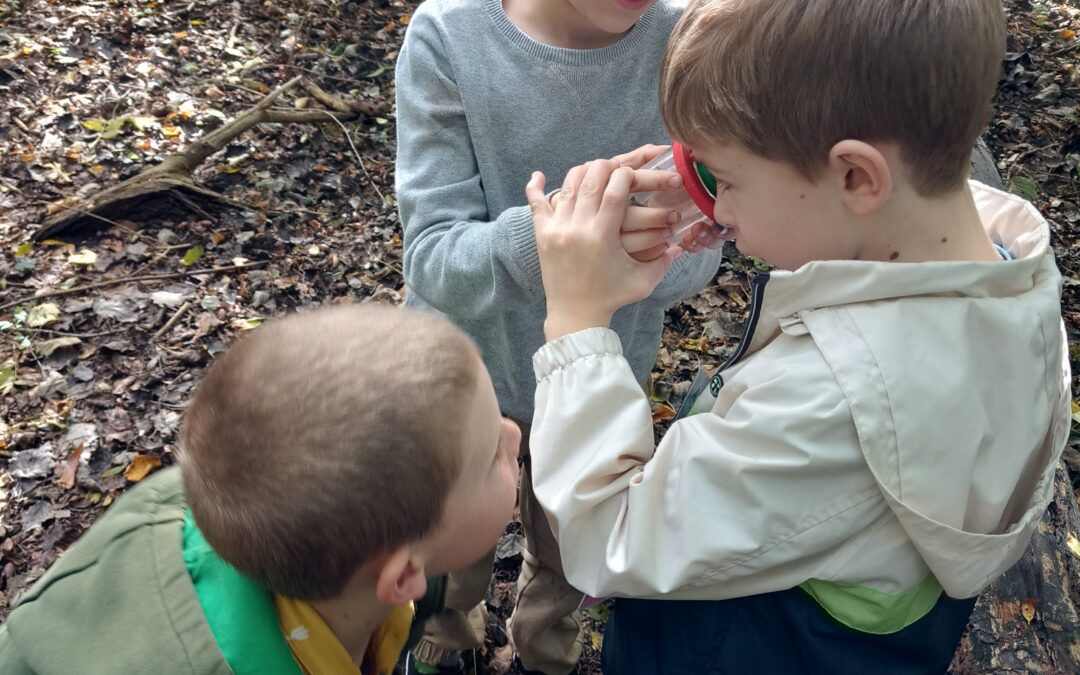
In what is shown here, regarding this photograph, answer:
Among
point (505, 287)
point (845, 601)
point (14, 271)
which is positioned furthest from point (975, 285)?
point (14, 271)

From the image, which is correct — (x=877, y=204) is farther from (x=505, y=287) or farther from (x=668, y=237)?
(x=505, y=287)

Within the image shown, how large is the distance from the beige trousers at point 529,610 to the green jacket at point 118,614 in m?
1.25

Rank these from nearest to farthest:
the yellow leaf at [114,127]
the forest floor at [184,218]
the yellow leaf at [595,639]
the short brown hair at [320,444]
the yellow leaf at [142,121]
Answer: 1. the short brown hair at [320,444]
2. the yellow leaf at [595,639]
3. the forest floor at [184,218]
4. the yellow leaf at [114,127]
5. the yellow leaf at [142,121]

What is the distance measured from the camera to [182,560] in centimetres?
140

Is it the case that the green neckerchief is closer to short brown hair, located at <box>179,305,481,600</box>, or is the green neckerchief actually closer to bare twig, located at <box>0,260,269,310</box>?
short brown hair, located at <box>179,305,481,600</box>

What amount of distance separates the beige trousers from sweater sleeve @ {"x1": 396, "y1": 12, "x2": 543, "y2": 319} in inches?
25.6

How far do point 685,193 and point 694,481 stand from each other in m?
0.74

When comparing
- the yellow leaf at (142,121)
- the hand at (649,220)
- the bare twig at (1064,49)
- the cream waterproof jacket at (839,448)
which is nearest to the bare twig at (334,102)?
the yellow leaf at (142,121)

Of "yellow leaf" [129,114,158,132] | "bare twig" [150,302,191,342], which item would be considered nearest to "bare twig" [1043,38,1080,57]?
"bare twig" [150,302,191,342]

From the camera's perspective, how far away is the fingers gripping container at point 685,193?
1.66 m

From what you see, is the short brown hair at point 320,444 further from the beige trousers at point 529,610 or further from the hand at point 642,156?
the beige trousers at point 529,610

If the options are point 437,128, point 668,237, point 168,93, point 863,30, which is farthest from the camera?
point 168,93

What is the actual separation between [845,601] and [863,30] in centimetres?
106

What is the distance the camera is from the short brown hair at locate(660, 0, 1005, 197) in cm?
129
